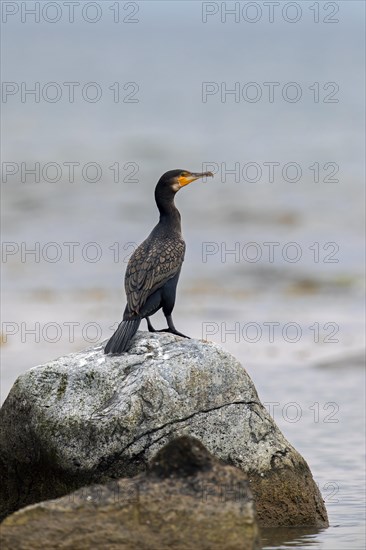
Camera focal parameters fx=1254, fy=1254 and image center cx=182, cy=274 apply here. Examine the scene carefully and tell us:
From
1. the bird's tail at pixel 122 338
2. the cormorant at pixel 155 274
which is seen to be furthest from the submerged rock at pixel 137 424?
the cormorant at pixel 155 274

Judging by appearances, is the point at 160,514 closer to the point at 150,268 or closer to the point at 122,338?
the point at 122,338

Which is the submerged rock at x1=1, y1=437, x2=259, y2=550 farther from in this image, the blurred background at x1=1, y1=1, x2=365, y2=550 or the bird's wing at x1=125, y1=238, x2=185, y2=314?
the bird's wing at x1=125, y1=238, x2=185, y2=314

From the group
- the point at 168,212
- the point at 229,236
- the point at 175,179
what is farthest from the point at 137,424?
the point at 229,236

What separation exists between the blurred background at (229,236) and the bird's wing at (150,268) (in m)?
2.17

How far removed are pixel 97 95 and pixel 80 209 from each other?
139 ft

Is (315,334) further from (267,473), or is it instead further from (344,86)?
(344,86)

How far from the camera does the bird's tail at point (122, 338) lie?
912 cm

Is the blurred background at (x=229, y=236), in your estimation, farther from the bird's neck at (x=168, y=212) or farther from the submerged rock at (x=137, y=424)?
the bird's neck at (x=168, y=212)

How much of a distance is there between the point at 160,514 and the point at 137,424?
1587 millimetres

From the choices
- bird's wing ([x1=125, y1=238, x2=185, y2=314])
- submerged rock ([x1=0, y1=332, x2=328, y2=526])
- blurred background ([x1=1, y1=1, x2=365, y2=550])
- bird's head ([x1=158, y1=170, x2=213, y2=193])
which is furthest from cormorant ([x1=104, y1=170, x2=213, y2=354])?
blurred background ([x1=1, y1=1, x2=365, y2=550])

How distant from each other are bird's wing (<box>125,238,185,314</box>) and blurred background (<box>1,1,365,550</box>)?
7.11 ft

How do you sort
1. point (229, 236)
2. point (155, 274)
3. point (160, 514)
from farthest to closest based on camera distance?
point (229, 236) → point (155, 274) → point (160, 514)

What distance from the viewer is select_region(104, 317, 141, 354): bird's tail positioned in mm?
9117

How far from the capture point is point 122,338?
30.2 feet
